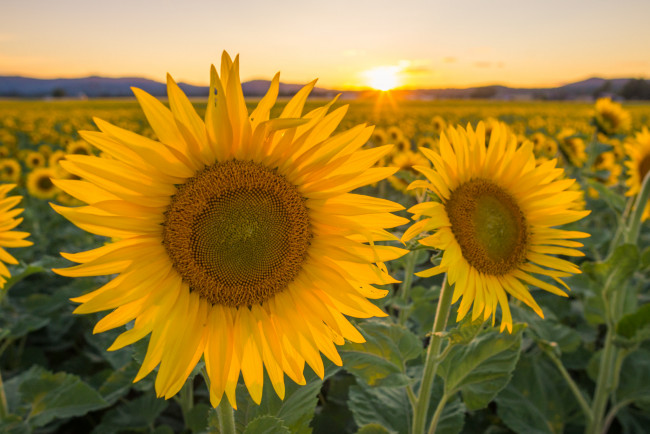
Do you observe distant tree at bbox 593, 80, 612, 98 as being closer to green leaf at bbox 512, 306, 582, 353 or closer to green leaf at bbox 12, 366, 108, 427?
green leaf at bbox 512, 306, 582, 353

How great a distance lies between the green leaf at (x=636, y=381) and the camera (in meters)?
3.06

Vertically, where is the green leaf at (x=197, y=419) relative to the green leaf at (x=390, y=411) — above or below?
below

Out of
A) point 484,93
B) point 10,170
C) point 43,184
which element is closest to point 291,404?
point 43,184

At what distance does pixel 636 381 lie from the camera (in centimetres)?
315

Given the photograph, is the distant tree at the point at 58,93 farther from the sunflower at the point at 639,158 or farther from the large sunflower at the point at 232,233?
the large sunflower at the point at 232,233

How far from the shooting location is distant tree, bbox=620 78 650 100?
77.9 metres

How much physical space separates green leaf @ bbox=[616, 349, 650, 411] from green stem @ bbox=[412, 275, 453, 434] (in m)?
1.91

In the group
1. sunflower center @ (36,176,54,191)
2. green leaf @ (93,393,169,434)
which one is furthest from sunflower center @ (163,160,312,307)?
sunflower center @ (36,176,54,191)

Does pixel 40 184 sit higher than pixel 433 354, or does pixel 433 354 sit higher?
pixel 433 354

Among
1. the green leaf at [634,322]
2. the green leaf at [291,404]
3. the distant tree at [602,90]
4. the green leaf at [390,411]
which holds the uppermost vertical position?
the green leaf at [291,404]

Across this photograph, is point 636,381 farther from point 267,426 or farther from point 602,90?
point 602,90

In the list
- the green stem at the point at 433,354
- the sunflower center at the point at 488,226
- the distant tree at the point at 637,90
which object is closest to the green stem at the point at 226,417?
the green stem at the point at 433,354

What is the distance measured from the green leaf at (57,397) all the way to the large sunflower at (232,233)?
1.42 meters

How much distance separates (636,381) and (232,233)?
313 centimetres
